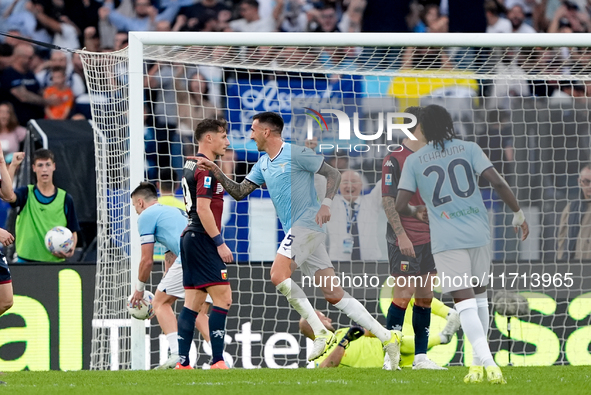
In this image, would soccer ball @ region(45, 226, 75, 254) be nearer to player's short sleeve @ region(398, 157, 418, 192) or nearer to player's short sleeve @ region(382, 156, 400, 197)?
player's short sleeve @ region(382, 156, 400, 197)

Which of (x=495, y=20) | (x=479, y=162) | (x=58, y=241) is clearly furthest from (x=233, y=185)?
(x=495, y=20)

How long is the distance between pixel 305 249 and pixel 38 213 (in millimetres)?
3486

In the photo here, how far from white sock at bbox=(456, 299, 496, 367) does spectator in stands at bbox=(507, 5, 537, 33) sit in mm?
7697

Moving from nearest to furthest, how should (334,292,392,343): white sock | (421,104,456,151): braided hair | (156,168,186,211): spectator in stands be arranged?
(421,104,456,151): braided hair, (334,292,392,343): white sock, (156,168,186,211): spectator in stands

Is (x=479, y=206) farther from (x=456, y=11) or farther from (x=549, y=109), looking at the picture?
(x=456, y=11)

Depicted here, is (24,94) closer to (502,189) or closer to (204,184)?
(204,184)

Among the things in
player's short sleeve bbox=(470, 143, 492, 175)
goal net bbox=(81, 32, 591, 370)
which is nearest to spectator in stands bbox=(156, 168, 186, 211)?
goal net bbox=(81, 32, 591, 370)

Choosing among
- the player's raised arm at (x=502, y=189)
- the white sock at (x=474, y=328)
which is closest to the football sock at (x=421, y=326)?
the white sock at (x=474, y=328)

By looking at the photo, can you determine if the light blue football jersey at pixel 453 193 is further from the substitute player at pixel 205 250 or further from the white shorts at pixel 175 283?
the white shorts at pixel 175 283

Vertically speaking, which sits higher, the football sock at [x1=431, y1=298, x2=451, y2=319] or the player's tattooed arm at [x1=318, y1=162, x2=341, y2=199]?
the player's tattooed arm at [x1=318, y1=162, x2=341, y2=199]

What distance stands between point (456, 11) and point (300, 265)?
21.2ft

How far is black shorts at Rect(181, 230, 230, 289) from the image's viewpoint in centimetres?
722

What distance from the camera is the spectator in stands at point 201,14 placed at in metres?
12.2

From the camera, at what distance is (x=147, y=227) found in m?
7.64
